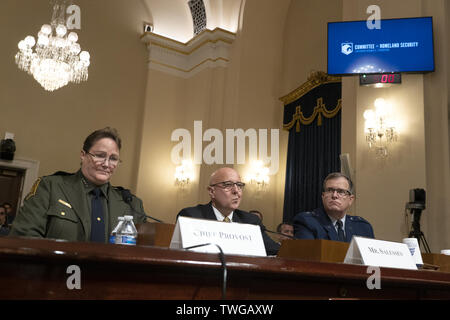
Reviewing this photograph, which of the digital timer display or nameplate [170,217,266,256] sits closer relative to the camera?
nameplate [170,217,266,256]

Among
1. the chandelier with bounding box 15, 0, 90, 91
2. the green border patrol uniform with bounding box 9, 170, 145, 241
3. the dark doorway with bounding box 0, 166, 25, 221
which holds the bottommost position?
the green border patrol uniform with bounding box 9, 170, 145, 241

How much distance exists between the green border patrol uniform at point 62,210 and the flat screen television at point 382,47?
3660mm

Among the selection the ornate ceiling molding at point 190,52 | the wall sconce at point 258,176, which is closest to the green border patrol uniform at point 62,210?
the wall sconce at point 258,176

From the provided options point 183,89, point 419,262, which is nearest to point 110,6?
point 183,89

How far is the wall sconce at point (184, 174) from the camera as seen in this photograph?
8.39 m

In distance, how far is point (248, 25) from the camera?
8.39 meters

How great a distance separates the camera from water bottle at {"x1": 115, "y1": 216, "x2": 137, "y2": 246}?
5.31 feet

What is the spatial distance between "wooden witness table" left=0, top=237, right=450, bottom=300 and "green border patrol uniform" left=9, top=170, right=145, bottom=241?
3.23ft

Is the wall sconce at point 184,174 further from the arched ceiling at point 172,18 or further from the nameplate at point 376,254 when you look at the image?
the nameplate at point 376,254

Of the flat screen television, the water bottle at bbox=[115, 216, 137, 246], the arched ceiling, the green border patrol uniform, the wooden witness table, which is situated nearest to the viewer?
the wooden witness table

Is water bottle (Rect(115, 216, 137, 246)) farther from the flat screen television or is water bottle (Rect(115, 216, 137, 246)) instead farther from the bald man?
the flat screen television

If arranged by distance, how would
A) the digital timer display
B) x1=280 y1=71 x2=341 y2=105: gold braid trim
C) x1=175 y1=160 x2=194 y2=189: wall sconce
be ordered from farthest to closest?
x1=175 y1=160 x2=194 y2=189: wall sconce < x1=280 y1=71 x2=341 y2=105: gold braid trim < the digital timer display

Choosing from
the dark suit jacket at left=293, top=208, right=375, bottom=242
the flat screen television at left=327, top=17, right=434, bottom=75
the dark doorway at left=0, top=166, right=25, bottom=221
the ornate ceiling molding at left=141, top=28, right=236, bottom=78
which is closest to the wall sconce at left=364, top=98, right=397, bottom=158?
the flat screen television at left=327, top=17, right=434, bottom=75

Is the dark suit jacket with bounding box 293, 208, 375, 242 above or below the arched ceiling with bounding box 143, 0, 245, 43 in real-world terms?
below
